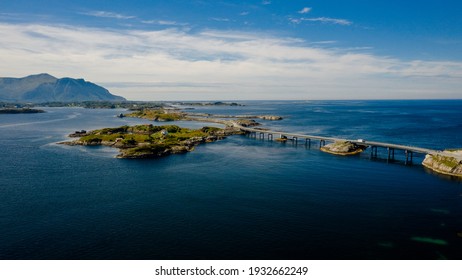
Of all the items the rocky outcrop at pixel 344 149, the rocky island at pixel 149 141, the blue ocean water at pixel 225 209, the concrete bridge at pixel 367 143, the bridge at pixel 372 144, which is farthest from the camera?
the rocky outcrop at pixel 344 149

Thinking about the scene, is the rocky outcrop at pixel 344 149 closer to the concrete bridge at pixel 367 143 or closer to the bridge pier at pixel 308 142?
the concrete bridge at pixel 367 143

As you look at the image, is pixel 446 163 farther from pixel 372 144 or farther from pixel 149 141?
pixel 149 141

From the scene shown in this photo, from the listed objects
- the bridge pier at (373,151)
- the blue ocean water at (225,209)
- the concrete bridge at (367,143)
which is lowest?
the blue ocean water at (225,209)

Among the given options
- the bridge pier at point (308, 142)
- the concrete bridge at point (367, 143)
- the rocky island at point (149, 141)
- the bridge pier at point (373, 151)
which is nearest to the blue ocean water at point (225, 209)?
the concrete bridge at point (367, 143)

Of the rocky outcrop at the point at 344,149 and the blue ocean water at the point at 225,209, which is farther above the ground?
the rocky outcrop at the point at 344,149

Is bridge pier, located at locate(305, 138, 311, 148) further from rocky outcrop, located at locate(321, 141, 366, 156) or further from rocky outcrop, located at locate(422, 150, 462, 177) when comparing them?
rocky outcrop, located at locate(422, 150, 462, 177)

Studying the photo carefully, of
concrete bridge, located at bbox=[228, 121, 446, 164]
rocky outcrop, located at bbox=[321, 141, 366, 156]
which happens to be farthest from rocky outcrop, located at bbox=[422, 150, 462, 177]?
rocky outcrop, located at bbox=[321, 141, 366, 156]
